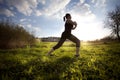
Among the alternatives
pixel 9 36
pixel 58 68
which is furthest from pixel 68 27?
pixel 9 36

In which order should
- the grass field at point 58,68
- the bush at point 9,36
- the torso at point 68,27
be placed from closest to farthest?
the grass field at point 58,68 → the torso at point 68,27 → the bush at point 9,36

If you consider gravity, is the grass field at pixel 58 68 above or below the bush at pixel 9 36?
below

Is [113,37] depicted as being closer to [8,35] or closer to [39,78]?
[8,35]

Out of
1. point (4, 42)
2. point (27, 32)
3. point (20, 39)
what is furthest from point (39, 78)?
point (27, 32)

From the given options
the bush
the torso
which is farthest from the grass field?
the bush

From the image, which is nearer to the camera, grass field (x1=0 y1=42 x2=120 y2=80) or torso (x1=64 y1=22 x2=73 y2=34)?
grass field (x1=0 y1=42 x2=120 y2=80)

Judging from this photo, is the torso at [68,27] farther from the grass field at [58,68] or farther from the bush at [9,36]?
the bush at [9,36]

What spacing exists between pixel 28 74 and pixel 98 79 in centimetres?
195

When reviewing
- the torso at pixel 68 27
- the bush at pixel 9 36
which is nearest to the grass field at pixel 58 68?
the torso at pixel 68 27

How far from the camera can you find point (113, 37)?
37531 millimetres

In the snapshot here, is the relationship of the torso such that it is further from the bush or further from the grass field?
the bush

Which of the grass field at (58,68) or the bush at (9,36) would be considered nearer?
the grass field at (58,68)

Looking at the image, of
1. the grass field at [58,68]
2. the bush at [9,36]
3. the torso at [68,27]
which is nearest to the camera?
the grass field at [58,68]

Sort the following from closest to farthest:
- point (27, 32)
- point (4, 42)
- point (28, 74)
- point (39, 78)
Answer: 1. point (39, 78)
2. point (28, 74)
3. point (4, 42)
4. point (27, 32)
